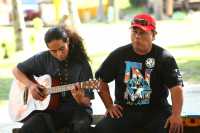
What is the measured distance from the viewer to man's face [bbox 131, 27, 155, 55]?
4086 millimetres

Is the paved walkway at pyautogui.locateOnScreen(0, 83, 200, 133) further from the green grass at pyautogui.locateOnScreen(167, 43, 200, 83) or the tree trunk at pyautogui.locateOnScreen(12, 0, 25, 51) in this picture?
the tree trunk at pyautogui.locateOnScreen(12, 0, 25, 51)

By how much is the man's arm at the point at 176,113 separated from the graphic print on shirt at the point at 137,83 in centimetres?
22

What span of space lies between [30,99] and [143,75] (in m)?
1.05

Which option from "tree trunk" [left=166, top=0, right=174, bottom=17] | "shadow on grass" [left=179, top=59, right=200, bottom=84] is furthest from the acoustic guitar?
"tree trunk" [left=166, top=0, right=174, bottom=17]

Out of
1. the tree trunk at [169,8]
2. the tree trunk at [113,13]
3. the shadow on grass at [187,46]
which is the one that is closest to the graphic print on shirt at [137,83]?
the shadow on grass at [187,46]

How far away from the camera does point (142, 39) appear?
161 inches

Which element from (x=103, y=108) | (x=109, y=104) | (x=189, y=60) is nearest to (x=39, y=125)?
(x=109, y=104)

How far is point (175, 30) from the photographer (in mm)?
19516

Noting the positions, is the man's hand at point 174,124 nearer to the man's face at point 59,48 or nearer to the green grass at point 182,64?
the man's face at point 59,48

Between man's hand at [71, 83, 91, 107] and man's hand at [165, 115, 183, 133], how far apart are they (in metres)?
0.70

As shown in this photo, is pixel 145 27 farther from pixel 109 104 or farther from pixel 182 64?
pixel 182 64

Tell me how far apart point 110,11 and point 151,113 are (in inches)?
910

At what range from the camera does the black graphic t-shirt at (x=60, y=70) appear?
441 cm

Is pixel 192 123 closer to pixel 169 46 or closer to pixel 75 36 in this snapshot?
→ pixel 75 36
